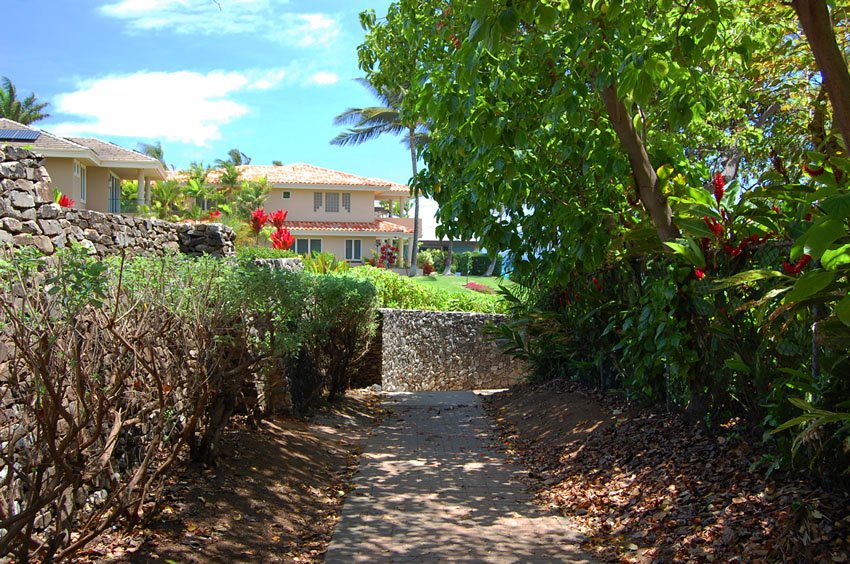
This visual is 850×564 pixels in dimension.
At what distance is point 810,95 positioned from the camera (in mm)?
10969

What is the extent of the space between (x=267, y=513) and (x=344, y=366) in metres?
7.17

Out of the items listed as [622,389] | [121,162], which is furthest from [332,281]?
[121,162]

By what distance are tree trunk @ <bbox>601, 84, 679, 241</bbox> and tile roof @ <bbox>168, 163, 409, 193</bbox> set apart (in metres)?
40.5

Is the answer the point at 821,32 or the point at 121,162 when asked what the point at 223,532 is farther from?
the point at 121,162

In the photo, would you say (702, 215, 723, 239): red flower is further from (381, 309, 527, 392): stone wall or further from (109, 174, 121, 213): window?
(109, 174, 121, 213): window

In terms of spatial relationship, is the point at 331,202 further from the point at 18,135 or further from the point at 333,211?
the point at 18,135

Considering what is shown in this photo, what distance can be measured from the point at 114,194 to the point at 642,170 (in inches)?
1188

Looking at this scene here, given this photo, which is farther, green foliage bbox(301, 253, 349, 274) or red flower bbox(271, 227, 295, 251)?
red flower bbox(271, 227, 295, 251)

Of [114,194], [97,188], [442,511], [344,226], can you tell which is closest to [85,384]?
[442,511]

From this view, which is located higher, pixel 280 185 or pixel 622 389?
pixel 280 185

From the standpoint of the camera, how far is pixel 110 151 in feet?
106

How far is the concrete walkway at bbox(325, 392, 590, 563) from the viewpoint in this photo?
5.57 meters

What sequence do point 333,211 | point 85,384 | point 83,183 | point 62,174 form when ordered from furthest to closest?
point 333,211
point 83,183
point 62,174
point 85,384

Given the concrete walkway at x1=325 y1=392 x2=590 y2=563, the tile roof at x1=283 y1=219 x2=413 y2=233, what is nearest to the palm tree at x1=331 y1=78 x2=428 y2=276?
the tile roof at x1=283 y1=219 x2=413 y2=233
